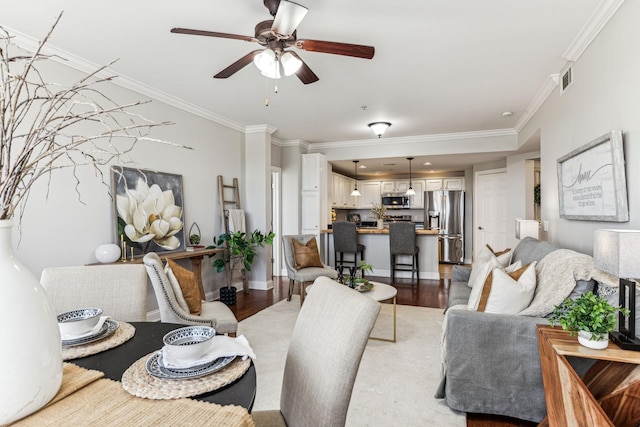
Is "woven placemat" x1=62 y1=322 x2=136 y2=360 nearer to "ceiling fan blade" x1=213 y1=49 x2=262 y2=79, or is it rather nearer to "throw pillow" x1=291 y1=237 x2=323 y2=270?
"ceiling fan blade" x1=213 y1=49 x2=262 y2=79

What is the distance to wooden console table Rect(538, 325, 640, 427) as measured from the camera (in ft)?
3.91

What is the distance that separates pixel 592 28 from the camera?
2.46m

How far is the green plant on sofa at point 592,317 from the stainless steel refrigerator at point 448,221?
6.61m

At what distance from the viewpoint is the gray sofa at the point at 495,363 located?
6.40ft

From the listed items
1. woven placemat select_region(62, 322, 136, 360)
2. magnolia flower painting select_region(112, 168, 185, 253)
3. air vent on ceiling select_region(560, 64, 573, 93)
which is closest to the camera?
woven placemat select_region(62, 322, 136, 360)

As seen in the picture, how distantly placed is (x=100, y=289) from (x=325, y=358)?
1.31 metres

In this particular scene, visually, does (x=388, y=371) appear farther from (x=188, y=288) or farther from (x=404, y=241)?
(x=404, y=241)

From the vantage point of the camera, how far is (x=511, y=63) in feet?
10.2

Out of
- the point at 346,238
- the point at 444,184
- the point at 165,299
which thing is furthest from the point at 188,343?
the point at 444,184

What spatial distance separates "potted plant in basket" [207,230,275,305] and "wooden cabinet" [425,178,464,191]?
5474mm

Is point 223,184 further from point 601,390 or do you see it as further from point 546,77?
point 601,390

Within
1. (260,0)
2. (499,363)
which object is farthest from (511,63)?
(499,363)

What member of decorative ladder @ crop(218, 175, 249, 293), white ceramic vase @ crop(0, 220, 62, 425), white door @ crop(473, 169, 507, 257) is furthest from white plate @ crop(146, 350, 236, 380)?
white door @ crop(473, 169, 507, 257)

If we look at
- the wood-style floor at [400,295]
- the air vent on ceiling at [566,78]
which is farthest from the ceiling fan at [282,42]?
the wood-style floor at [400,295]
